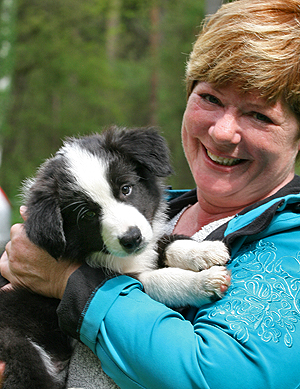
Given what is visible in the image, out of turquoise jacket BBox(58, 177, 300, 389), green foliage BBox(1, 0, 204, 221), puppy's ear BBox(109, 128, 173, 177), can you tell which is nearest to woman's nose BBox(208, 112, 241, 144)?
puppy's ear BBox(109, 128, 173, 177)

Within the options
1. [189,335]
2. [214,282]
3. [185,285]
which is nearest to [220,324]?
[189,335]

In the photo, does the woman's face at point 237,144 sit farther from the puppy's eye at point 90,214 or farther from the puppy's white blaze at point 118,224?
the puppy's eye at point 90,214

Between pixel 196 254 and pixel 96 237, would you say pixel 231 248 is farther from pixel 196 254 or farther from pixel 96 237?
pixel 96 237

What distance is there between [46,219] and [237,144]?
1.06 meters

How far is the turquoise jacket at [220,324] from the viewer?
1675mm

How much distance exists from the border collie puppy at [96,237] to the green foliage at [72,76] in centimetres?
1295

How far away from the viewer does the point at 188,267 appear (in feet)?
7.89

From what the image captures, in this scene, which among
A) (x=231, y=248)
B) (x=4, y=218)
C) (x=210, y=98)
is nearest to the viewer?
(x=231, y=248)

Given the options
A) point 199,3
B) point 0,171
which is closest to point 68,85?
point 0,171

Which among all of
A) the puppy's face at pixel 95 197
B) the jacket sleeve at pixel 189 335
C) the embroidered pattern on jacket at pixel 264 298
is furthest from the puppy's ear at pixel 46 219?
the embroidered pattern on jacket at pixel 264 298

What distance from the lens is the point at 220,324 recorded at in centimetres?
180

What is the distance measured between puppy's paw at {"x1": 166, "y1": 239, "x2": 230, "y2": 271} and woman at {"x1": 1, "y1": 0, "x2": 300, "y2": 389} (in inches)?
2.4

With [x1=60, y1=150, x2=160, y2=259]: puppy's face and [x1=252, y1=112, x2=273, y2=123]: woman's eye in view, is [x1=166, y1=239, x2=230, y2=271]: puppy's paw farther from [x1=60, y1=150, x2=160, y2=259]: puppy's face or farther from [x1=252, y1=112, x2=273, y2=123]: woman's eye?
[x1=252, y1=112, x2=273, y2=123]: woman's eye

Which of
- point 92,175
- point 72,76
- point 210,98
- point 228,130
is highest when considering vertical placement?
point 210,98
